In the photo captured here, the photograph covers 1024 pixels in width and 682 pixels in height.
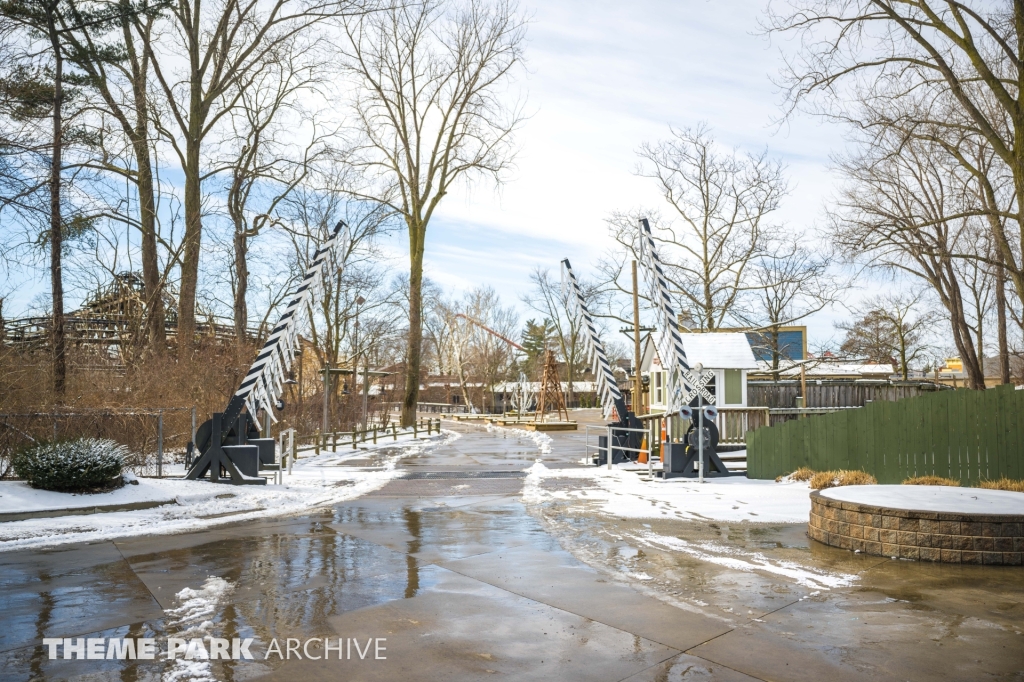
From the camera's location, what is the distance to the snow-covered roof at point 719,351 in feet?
85.6

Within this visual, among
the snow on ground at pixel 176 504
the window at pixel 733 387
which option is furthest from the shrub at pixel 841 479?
the window at pixel 733 387

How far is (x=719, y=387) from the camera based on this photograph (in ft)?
86.2

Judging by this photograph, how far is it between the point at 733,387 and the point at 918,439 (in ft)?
37.8

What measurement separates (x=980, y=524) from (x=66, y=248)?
21002 mm

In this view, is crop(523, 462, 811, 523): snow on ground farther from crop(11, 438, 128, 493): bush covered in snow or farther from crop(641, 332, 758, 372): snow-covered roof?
crop(641, 332, 758, 372): snow-covered roof

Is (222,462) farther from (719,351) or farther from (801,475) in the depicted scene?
(719,351)

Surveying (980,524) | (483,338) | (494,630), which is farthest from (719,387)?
(483,338)

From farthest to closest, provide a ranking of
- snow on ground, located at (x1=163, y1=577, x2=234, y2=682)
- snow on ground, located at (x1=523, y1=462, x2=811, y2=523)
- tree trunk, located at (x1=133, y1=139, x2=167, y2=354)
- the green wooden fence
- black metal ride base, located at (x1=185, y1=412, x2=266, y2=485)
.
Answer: tree trunk, located at (x1=133, y1=139, x2=167, y2=354), black metal ride base, located at (x1=185, y1=412, x2=266, y2=485), the green wooden fence, snow on ground, located at (x1=523, y1=462, x2=811, y2=523), snow on ground, located at (x1=163, y1=577, x2=234, y2=682)

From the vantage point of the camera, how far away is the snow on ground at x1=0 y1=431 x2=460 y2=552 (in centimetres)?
1069

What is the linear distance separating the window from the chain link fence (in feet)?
57.3

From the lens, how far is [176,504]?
13430 mm

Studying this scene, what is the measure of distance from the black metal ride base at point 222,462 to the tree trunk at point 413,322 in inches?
973

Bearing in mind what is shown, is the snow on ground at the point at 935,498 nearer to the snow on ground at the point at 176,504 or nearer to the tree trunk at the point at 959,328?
the snow on ground at the point at 176,504

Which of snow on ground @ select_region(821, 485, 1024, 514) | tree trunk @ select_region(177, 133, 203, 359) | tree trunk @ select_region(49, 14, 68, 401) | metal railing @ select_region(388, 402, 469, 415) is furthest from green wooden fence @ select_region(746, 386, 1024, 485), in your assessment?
metal railing @ select_region(388, 402, 469, 415)
